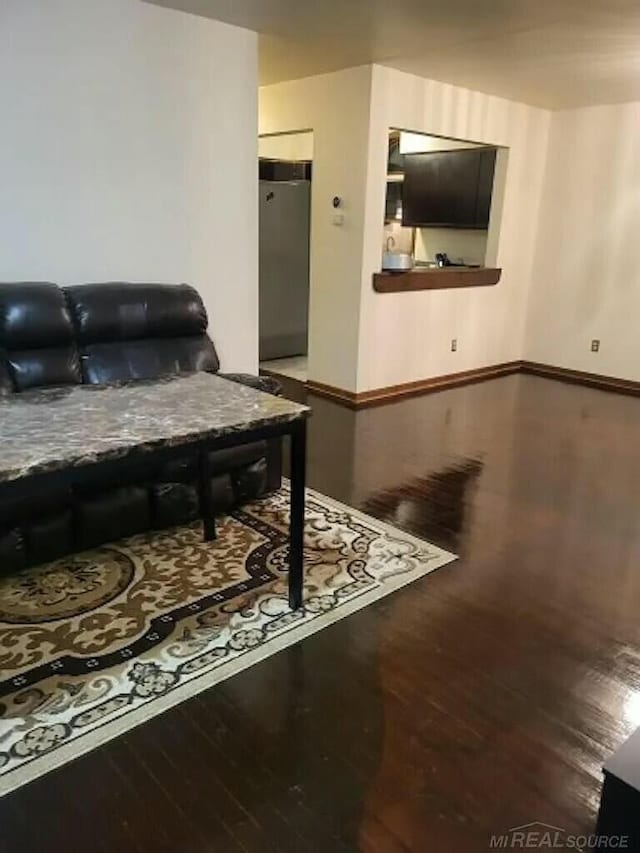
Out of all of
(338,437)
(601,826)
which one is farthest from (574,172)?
(601,826)

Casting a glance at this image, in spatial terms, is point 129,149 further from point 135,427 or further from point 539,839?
point 539,839

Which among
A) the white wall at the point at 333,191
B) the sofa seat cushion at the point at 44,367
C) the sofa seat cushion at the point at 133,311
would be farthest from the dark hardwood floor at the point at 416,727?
the white wall at the point at 333,191

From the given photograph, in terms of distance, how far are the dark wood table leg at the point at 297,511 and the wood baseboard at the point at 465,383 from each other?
2878 millimetres

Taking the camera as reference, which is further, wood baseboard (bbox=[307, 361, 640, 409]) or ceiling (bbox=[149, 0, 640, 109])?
wood baseboard (bbox=[307, 361, 640, 409])

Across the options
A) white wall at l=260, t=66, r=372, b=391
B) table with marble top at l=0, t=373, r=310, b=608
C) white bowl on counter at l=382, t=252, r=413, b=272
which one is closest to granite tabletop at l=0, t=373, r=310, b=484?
table with marble top at l=0, t=373, r=310, b=608

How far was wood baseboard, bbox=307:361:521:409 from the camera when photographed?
5.22 m

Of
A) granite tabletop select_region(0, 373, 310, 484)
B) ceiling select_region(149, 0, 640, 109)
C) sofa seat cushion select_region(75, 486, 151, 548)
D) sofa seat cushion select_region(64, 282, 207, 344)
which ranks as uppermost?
ceiling select_region(149, 0, 640, 109)

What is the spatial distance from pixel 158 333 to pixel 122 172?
915 millimetres

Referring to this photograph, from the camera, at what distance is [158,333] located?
3.34 m

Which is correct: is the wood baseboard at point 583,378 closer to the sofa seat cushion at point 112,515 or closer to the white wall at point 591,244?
the white wall at point 591,244

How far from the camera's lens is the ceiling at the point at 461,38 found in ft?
10.8

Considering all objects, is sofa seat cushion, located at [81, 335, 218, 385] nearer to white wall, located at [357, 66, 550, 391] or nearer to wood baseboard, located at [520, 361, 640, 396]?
white wall, located at [357, 66, 550, 391]

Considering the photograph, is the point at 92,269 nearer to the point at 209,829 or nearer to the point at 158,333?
the point at 158,333

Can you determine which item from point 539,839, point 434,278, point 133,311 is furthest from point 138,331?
point 434,278
